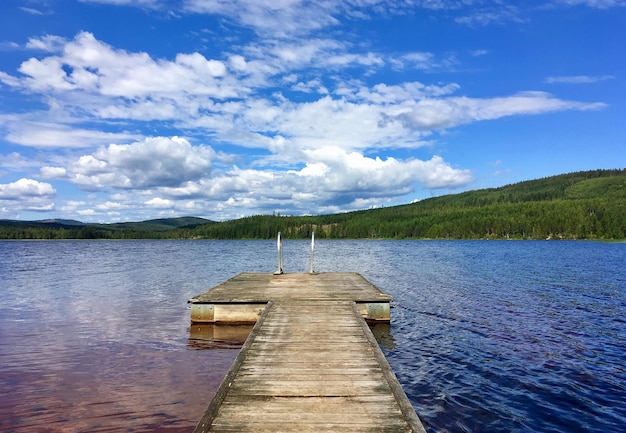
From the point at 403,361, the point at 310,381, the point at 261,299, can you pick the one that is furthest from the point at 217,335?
the point at 310,381

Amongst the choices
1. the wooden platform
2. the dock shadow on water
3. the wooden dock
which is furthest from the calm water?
the wooden dock

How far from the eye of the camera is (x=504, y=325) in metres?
19.3

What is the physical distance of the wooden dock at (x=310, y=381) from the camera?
622 cm

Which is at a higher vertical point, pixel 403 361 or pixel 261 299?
pixel 261 299

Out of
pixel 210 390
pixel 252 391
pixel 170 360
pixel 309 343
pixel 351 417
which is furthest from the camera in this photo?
pixel 170 360

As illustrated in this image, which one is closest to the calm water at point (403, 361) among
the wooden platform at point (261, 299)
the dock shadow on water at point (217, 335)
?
the dock shadow on water at point (217, 335)

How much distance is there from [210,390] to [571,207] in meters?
187

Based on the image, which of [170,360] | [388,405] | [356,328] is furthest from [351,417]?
[170,360]

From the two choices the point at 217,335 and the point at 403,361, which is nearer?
the point at 403,361

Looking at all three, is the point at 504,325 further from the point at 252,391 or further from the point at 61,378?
the point at 61,378

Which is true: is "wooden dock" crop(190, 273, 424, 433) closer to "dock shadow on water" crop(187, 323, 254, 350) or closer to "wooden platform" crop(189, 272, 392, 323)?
"wooden platform" crop(189, 272, 392, 323)

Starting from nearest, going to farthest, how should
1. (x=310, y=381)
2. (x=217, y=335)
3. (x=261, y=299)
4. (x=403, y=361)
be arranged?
(x=310, y=381) < (x=403, y=361) < (x=217, y=335) < (x=261, y=299)

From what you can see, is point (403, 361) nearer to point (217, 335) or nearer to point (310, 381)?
point (310, 381)

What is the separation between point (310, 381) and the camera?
7891mm
